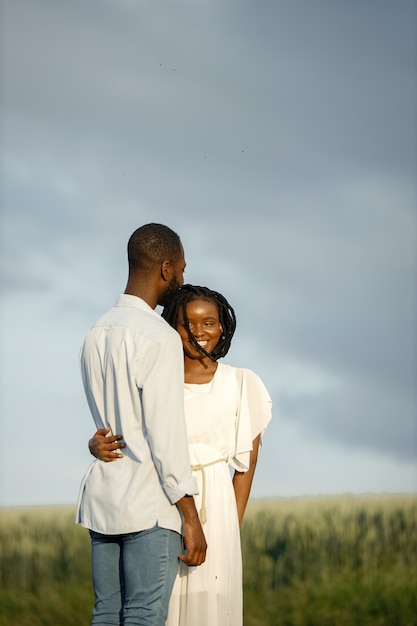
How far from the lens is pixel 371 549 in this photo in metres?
10.1

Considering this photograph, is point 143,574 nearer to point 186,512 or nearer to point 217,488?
point 186,512

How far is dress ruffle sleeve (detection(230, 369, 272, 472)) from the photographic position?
16.3ft

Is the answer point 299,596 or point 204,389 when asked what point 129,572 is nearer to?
point 204,389

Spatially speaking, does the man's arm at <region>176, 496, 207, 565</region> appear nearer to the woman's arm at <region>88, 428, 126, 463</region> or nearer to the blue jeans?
the blue jeans

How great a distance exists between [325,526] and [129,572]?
6591 mm

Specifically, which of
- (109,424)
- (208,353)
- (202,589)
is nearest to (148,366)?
(109,424)

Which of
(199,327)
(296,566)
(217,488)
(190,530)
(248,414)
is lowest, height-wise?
(296,566)

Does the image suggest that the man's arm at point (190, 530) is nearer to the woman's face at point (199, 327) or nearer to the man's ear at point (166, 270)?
the man's ear at point (166, 270)

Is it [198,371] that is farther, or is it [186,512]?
[198,371]

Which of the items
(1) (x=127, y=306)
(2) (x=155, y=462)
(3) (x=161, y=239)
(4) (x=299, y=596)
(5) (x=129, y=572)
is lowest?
(4) (x=299, y=596)

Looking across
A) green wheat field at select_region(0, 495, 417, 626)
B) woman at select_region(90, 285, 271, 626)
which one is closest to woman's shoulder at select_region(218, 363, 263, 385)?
woman at select_region(90, 285, 271, 626)

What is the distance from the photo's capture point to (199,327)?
495 centimetres

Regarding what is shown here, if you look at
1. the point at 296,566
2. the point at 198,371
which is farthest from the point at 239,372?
the point at 296,566

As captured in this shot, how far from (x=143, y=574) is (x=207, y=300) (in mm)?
1527
